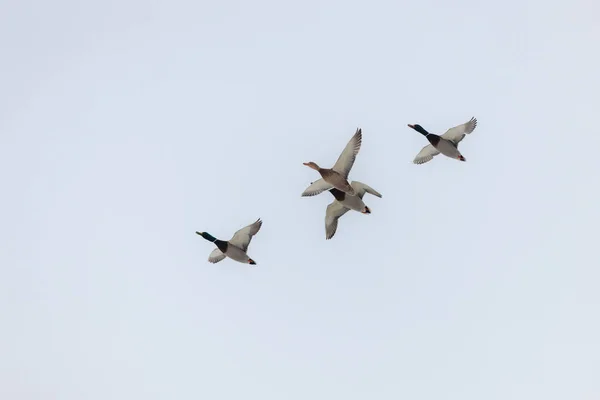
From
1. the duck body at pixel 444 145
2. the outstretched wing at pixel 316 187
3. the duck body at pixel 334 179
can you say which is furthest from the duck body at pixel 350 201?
the duck body at pixel 444 145

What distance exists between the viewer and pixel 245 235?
3406 cm

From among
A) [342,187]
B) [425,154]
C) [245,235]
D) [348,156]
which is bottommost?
[245,235]

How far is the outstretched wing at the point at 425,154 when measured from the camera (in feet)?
116

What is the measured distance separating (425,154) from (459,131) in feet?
5.57

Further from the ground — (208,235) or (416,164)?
(416,164)

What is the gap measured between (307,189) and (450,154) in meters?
5.70

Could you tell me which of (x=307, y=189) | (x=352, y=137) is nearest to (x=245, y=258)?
(x=307, y=189)

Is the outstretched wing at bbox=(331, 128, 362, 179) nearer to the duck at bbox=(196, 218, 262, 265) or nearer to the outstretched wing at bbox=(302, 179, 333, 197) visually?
the outstretched wing at bbox=(302, 179, 333, 197)

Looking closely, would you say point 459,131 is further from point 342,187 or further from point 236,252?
point 236,252

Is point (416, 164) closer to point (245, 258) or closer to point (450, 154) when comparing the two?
point (450, 154)

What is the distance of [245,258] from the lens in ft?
112

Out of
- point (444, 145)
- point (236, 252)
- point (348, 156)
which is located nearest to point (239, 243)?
point (236, 252)

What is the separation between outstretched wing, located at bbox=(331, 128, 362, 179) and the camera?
31.9m

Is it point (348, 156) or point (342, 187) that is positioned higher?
point (348, 156)
